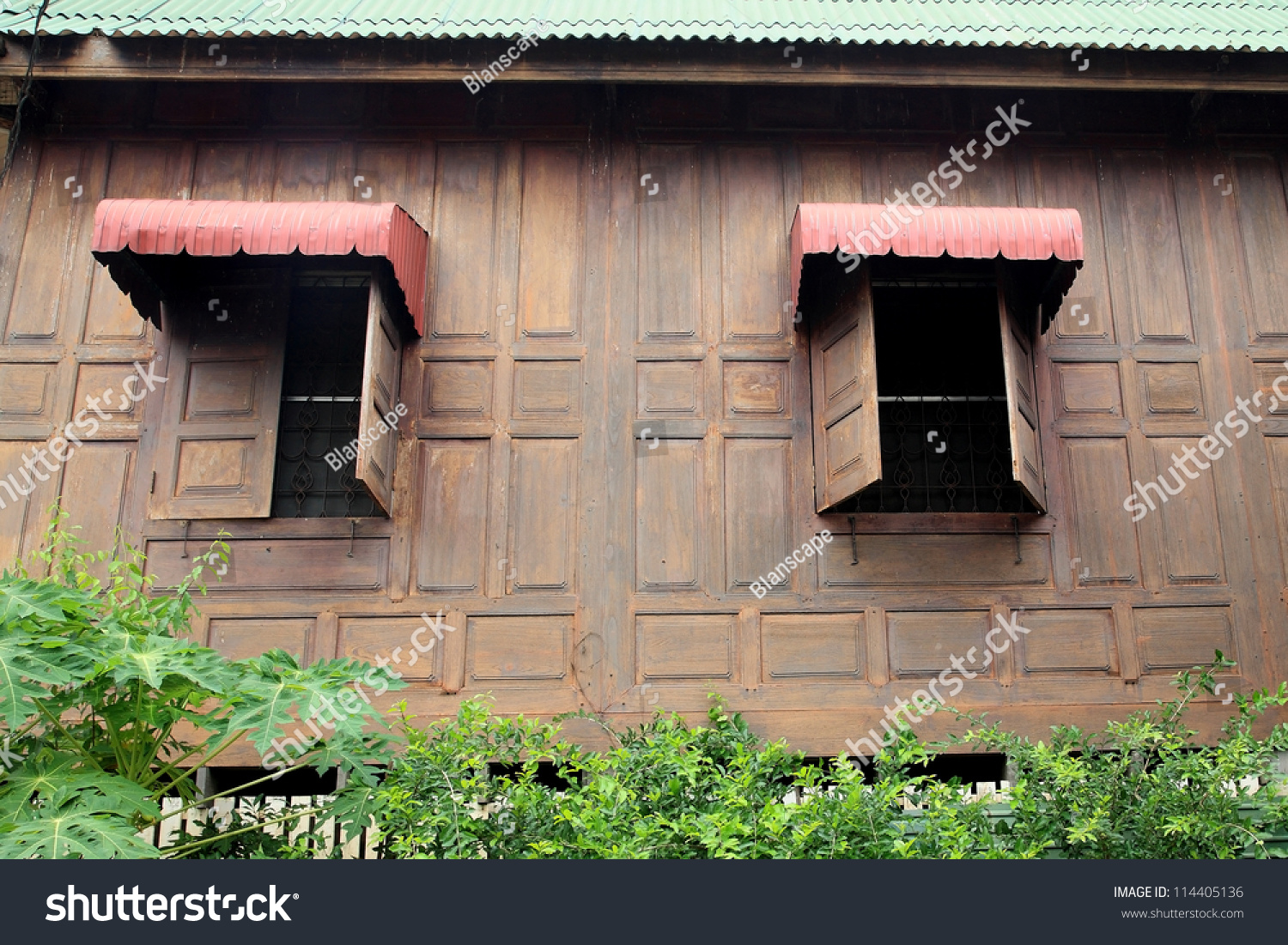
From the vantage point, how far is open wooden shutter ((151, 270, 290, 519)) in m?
7.41

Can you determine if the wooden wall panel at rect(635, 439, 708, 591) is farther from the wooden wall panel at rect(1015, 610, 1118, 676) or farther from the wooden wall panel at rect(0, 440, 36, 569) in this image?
the wooden wall panel at rect(0, 440, 36, 569)

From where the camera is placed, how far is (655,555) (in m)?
7.41

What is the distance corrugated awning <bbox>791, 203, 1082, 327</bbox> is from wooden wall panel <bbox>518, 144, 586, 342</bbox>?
1723 millimetres

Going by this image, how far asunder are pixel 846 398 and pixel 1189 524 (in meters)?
2.53

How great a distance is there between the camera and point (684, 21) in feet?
25.8

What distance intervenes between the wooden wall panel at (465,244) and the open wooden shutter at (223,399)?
3.49 ft

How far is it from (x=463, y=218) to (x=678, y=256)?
1.60 metres

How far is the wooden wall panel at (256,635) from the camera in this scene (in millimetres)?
7164

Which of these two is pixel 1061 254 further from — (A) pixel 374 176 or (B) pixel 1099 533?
(A) pixel 374 176

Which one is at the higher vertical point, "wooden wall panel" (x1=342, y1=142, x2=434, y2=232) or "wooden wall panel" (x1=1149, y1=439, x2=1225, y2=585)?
"wooden wall panel" (x1=342, y1=142, x2=434, y2=232)

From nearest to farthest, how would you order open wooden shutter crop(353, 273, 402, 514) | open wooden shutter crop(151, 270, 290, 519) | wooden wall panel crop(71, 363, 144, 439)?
open wooden shutter crop(353, 273, 402, 514), open wooden shutter crop(151, 270, 290, 519), wooden wall panel crop(71, 363, 144, 439)

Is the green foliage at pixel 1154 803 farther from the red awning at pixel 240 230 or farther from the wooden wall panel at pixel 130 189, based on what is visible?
the wooden wall panel at pixel 130 189

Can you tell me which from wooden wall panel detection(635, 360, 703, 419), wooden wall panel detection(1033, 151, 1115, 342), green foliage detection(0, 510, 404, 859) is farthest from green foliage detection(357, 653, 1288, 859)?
wooden wall panel detection(1033, 151, 1115, 342)

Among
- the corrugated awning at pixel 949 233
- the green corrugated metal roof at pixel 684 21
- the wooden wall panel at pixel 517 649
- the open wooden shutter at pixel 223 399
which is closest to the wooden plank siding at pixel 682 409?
the wooden wall panel at pixel 517 649
